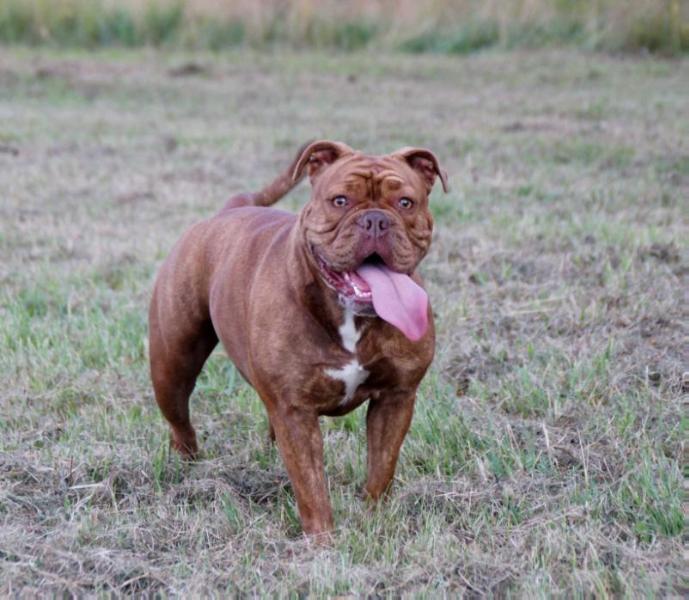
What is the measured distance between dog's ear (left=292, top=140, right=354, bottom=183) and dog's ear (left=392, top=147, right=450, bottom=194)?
22 cm

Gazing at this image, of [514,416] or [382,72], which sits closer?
[514,416]

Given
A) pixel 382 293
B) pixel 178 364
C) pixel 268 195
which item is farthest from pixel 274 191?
pixel 382 293

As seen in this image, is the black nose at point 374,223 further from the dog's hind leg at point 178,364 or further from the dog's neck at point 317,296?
the dog's hind leg at point 178,364

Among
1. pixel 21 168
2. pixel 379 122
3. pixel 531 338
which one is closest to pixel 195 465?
pixel 531 338

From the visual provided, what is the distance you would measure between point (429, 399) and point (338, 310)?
1.47 metres

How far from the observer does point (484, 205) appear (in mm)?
9750

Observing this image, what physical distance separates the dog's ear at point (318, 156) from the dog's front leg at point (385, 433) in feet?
3.03

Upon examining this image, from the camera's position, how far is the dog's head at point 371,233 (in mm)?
4129

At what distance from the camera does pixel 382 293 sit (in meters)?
4.15

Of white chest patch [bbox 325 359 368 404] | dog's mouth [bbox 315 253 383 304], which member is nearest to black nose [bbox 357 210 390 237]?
dog's mouth [bbox 315 253 383 304]

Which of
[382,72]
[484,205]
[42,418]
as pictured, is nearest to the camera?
[42,418]

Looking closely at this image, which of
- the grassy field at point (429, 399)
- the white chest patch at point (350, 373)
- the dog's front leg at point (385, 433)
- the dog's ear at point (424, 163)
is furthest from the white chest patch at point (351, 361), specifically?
the dog's ear at point (424, 163)

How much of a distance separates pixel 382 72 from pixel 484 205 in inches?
378

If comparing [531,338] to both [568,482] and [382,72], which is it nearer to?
[568,482]
